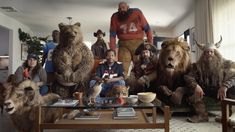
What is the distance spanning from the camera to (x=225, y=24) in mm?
4539

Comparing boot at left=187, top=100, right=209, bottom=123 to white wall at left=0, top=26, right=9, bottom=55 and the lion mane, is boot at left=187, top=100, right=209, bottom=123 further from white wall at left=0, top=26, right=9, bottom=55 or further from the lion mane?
white wall at left=0, top=26, right=9, bottom=55

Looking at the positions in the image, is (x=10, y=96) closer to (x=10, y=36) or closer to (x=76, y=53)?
(x=76, y=53)

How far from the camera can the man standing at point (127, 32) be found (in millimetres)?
3922

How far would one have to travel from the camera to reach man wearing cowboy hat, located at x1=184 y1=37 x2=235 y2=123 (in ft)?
9.34

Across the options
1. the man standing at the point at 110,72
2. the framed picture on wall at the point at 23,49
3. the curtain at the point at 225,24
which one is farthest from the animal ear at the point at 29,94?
the framed picture on wall at the point at 23,49

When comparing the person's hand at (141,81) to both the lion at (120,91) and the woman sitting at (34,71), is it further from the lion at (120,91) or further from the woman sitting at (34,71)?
the woman sitting at (34,71)

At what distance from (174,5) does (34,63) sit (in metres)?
3.96

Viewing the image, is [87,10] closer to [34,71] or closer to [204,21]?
[204,21]

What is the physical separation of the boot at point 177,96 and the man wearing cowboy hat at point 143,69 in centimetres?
37

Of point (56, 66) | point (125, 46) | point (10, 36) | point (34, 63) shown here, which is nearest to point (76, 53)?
point (56, 66)

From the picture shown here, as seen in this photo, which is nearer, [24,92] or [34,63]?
[24,92]

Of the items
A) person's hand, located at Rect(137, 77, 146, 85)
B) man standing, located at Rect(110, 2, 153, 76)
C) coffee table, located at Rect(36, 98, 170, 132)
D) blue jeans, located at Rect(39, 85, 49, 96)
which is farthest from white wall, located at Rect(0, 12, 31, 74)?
coffee table, located at Rect(36, 98, 170, 132)

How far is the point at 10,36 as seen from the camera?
7246 mm

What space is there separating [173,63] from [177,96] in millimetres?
406
